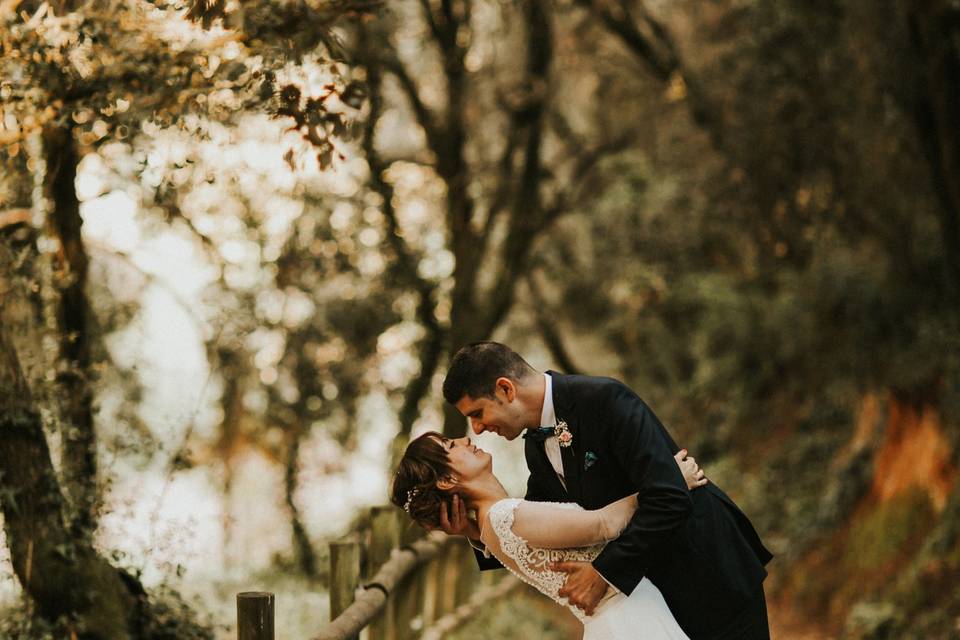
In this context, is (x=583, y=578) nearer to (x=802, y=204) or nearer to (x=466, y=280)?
(x=466, y=280)

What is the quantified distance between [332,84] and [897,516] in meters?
7.51

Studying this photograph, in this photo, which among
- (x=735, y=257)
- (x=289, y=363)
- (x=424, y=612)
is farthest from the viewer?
(x=735, y=257)

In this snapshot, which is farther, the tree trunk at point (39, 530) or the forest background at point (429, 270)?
the forest background at point (429, 270)

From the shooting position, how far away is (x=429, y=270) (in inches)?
512

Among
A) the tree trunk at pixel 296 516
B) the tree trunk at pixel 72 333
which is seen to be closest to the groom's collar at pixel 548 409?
the tree trunk at pixel 72 333

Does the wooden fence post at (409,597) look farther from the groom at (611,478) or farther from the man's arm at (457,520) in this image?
the groom at (611,478)

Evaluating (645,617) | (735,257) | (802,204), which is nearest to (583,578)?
(645,617)

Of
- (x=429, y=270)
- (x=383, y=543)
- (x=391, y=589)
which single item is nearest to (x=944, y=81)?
(x=383, y=543)

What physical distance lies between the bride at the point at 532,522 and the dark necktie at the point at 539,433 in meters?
0.14

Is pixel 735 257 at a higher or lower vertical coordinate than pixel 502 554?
higher

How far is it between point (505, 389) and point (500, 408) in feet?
0.19

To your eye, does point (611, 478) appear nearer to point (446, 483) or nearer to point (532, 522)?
point (532, 522)

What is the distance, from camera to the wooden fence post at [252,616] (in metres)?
3.06

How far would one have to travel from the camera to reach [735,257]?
1481cm
